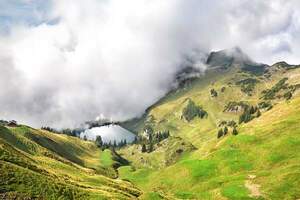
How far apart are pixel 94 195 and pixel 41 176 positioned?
48.7ft

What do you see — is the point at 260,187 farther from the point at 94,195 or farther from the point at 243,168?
the point at 94,195

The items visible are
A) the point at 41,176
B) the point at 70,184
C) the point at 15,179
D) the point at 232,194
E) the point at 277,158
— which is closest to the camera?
the point at 15,179

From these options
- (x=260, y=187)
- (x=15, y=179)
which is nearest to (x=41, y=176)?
(x=15, y=179)

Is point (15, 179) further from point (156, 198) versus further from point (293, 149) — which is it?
point (293, 149)

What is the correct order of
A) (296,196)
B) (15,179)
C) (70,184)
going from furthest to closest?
1. (296,196)
2. (70,184)
3. (15,179)

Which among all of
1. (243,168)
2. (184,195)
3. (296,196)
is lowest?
(296,196)

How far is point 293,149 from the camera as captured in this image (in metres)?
197

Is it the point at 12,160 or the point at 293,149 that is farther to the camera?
the point at 293,149

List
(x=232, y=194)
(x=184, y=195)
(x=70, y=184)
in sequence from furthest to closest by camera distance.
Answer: (x=184, y=195) < (x=232, y=194) < (x=70, y=184)

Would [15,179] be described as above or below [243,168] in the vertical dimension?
below

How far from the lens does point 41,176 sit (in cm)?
11956

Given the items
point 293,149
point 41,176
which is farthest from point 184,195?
point 41,176

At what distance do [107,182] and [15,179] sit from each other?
2345 inches

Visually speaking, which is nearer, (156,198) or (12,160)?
(12,160)
